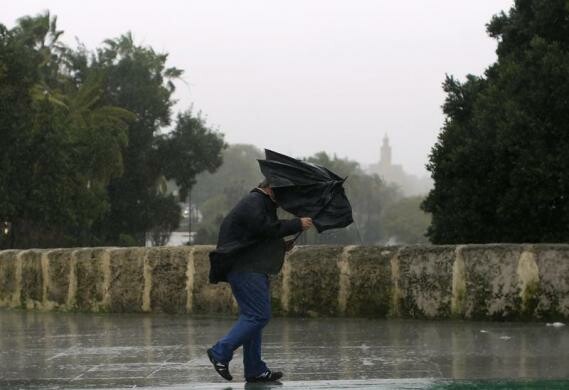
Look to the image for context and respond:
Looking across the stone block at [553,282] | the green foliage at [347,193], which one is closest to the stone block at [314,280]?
the stone block at [553,282]

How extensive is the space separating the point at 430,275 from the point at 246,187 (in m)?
154

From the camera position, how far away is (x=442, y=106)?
75.5 feet

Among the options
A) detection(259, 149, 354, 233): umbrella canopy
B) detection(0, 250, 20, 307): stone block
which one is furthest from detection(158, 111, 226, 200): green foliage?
detection(259, 149, 354, 233): umbrella canopy

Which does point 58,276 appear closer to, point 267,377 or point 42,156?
point 267,377

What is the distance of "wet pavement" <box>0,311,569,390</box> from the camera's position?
7051 millimetres

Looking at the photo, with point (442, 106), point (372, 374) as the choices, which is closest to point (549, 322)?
point (372, 374)

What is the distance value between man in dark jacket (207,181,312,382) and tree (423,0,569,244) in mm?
12091

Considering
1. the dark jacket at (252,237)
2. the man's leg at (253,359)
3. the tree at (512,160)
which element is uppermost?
A: the tree at (512,160)

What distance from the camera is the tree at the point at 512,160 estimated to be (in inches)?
749

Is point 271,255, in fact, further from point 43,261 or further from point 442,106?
point 442,106

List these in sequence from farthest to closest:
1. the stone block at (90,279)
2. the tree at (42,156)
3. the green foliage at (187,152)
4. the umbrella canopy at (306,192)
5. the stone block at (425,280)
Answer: the green foliage at (187,152)
the tree at (42,156)
the stone block at (90,279)
the stone block at (425,280)
the umbrella canopy at (306,192)

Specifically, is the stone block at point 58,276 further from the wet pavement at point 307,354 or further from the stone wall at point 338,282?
the wet pavement at point 307,354

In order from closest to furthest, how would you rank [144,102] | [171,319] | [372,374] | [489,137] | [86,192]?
[372,374], [171,319], [489,137], [86,192], [144,102]

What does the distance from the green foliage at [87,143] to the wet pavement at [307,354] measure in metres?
39.9
